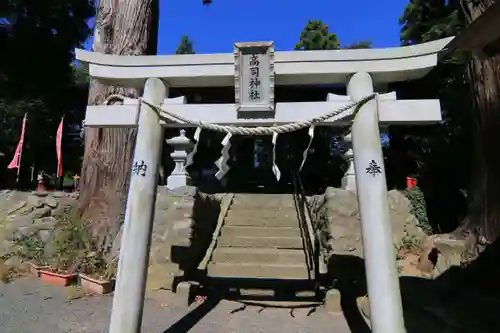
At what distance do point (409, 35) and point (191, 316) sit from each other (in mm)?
11726

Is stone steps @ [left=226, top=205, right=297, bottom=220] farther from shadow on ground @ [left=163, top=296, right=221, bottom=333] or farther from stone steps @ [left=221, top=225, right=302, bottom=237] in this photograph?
shadow on ground @ [left=163, top=296, right=221, bottom=333]

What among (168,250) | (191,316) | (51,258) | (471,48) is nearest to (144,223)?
(191,316)

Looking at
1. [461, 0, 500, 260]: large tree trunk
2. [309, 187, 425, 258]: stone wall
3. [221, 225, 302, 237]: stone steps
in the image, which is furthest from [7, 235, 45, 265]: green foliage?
[461, 0, 500, 260]: large tree trunk

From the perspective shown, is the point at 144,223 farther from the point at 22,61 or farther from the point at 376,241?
the point at 22,61

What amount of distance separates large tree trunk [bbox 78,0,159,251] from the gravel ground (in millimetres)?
1544

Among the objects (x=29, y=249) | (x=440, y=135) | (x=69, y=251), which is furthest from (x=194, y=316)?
(x=440, y=135)

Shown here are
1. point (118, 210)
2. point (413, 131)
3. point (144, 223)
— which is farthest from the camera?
point (413, 131)

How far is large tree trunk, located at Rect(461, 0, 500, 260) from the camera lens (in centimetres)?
543

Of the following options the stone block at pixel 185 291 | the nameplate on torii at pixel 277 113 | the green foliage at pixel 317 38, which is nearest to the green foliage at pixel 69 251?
the stone block at pixel 185 291

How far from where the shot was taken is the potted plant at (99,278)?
5609mm

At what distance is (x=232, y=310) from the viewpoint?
5207 mm

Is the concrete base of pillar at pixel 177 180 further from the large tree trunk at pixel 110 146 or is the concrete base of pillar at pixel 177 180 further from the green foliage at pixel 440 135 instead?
the green foliage at pixel 440 135

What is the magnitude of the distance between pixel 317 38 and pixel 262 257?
→ 1527cm

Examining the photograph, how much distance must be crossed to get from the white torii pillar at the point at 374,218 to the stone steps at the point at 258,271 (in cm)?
321
